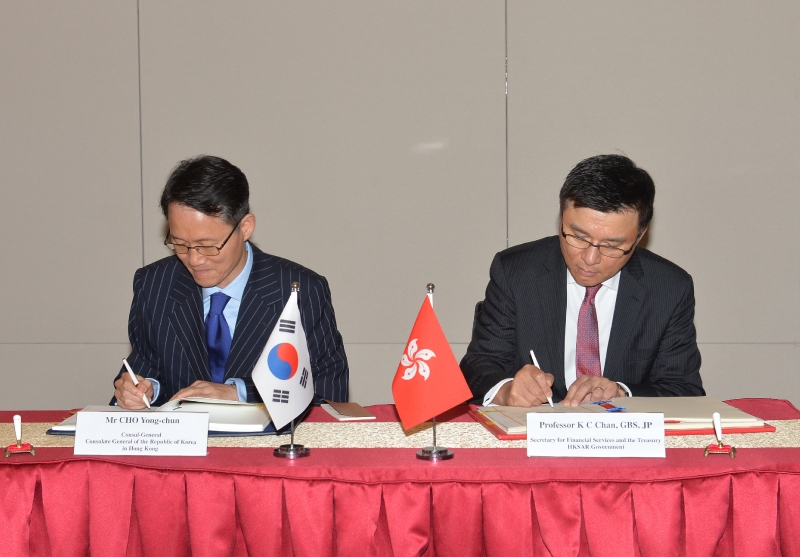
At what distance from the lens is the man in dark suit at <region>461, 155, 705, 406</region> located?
2125mm

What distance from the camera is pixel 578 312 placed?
240 cm

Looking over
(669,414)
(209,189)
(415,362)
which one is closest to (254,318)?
(209,189)

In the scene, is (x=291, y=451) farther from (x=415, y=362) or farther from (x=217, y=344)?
(x=217, y=344)

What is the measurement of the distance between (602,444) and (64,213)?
3.31 meters

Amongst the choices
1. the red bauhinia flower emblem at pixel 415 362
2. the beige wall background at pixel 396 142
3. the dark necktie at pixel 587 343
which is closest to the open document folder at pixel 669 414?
the red bauhinia flower emblem at pixel 415 362

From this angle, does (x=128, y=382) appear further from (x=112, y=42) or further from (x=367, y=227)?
(x=112, y=42)

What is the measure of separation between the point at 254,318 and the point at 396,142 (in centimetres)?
187

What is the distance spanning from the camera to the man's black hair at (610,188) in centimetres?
209

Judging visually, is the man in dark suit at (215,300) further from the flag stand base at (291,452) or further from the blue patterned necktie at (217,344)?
the flag stand base at (291,452)

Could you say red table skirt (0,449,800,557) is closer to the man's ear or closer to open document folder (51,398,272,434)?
open document folder (51,398,272,434)

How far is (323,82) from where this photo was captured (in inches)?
155

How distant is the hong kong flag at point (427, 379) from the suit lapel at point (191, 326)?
2.75ft

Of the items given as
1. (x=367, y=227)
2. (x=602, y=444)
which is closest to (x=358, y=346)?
(x=367, y=227)

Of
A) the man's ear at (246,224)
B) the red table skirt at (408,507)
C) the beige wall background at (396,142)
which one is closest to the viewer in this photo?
the red table skirt at (408,507)
